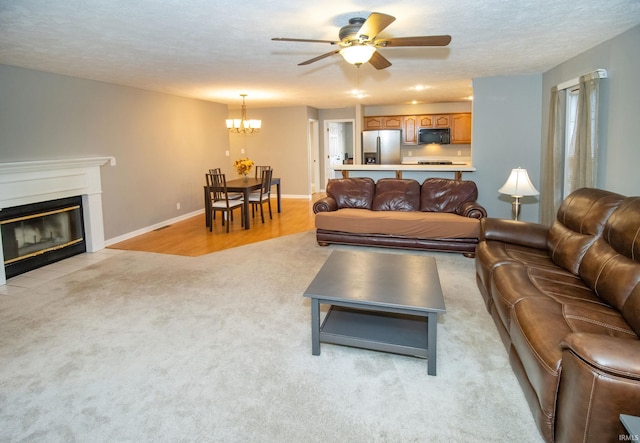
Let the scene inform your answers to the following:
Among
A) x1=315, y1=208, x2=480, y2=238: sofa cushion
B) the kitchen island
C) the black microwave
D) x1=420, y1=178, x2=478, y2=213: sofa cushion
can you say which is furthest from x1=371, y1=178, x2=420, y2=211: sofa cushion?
the black microwave

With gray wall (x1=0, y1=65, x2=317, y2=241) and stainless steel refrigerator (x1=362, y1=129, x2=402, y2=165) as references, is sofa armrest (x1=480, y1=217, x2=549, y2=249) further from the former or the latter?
stainless steel refrigerator (x1=362, y1=129, x2=402, y2=165)

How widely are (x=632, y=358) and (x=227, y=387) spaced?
1948 millimetres

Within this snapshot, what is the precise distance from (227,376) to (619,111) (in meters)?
4.01

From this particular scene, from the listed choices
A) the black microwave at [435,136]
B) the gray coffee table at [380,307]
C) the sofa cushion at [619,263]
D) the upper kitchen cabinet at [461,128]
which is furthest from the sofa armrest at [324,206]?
the upper kitchen cabinet at [461,128]

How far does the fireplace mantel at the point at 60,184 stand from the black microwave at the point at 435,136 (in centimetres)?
662

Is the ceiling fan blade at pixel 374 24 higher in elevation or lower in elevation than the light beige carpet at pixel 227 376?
higher

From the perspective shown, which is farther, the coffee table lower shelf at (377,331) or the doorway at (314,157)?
the doorway at (314,157)

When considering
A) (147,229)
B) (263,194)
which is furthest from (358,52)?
(147,229)

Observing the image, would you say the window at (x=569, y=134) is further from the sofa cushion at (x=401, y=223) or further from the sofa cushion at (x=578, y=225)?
the sofa cushion at (x=578, y=225)

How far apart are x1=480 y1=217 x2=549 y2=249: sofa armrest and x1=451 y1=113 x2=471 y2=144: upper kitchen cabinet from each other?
6026 mm

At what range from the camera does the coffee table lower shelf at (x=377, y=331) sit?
2.45 metres

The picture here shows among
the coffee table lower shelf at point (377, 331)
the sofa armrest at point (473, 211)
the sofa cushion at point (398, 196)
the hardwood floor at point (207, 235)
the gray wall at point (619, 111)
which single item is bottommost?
the coffee table lower shelf at point (377, 331)

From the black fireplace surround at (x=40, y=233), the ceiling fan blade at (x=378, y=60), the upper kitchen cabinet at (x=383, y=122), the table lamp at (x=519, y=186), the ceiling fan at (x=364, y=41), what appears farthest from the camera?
the upper kitchen cabinet at (x=383, y=122)

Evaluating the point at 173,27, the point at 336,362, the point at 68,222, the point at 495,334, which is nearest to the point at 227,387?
the point at 336,362
